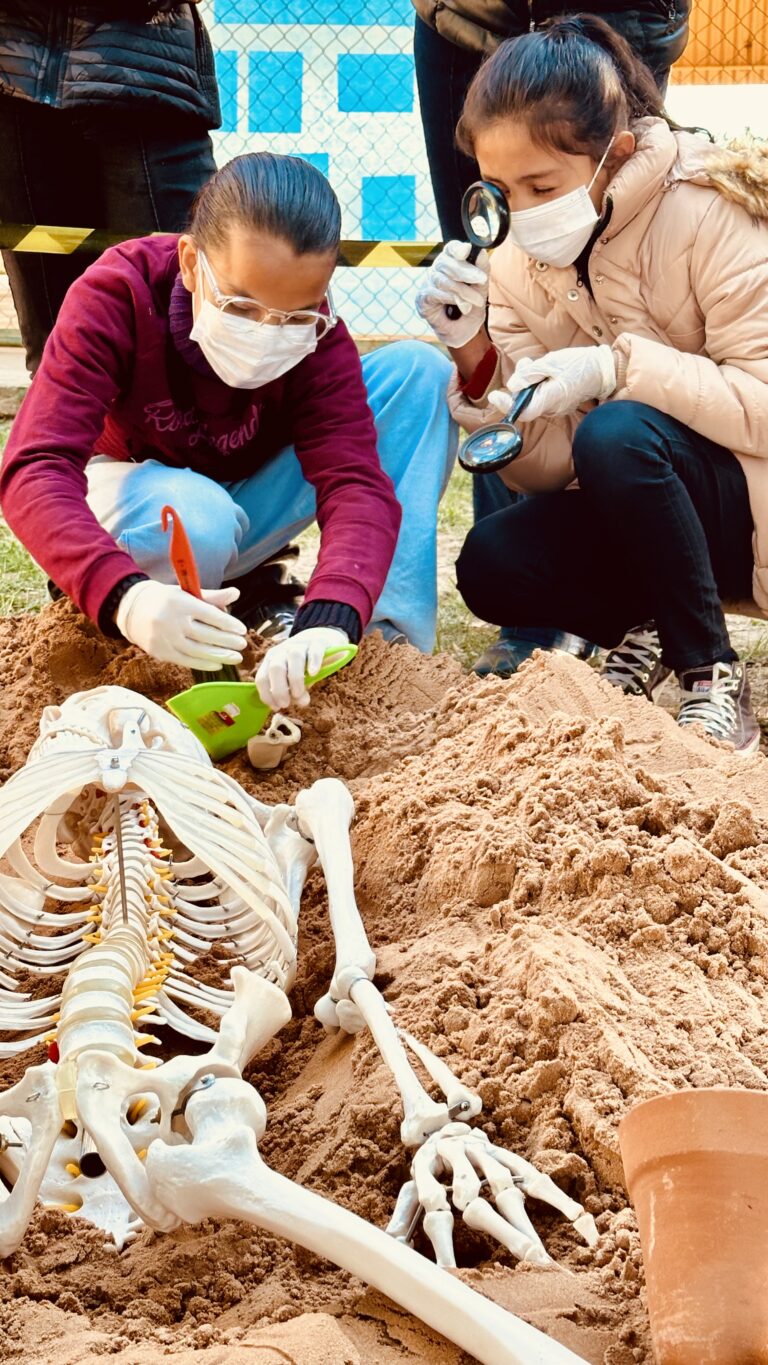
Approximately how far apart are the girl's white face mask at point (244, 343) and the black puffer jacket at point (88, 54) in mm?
741

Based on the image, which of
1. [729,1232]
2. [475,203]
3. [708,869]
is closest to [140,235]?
[475,203]

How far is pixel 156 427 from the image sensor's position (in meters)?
2.84

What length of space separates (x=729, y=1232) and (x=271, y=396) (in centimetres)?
210

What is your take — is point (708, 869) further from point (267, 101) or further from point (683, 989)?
point (267, 101)

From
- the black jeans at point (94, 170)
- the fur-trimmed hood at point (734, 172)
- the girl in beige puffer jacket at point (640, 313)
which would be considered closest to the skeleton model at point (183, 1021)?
the girl in beige puffer jacket at point (640, 313)

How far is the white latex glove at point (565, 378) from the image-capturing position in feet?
9.13

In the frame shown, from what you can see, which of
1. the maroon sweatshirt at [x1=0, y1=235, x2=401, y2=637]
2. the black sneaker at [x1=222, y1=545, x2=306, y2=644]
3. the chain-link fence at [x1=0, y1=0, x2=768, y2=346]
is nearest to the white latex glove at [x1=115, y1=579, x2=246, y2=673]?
the maroon sweatshirt at [x1=0, y1=235, x2=401, y2=637]

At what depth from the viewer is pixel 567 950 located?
5.64ft

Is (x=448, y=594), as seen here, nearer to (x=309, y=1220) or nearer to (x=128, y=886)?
(x=128, y=886)

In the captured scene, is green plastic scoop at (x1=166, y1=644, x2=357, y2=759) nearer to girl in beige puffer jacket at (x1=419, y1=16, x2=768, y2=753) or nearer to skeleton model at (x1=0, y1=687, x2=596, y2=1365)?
skeleton model at (x1=0, y1=687, x2=596, y2=1365)

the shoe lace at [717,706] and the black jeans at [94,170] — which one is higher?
the black jeans at [94,170]

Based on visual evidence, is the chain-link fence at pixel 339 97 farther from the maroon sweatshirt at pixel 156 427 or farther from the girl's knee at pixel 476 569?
the maroon sweatshirt at pixel 156 427

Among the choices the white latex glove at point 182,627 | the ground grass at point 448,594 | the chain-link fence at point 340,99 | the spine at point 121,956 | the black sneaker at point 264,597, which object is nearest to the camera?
the spine at point 121,956

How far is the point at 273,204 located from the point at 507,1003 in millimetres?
1435
